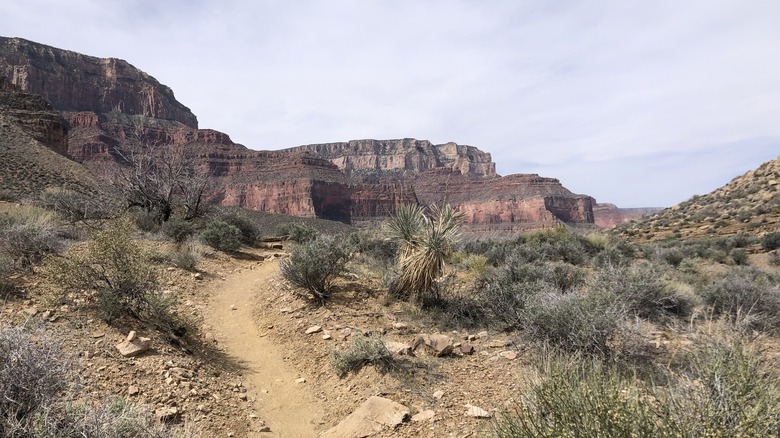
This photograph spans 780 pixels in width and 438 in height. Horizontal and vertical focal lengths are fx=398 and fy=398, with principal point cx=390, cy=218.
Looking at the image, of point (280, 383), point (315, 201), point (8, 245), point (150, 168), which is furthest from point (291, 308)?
point (315, 201)

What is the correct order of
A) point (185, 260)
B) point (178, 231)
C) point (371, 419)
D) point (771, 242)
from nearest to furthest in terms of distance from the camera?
point (371, 419)
point (185, 260)
point (178, 231)
point (771, 242)

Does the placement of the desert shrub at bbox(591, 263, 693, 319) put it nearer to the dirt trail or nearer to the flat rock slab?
the flat rock slab

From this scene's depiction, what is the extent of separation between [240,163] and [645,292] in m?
115

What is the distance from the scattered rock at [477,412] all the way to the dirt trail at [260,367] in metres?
1.86

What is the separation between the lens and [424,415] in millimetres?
4410

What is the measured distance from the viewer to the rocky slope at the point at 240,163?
9650 centimetres

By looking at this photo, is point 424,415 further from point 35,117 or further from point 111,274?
point 35,117

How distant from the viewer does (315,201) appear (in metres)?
108

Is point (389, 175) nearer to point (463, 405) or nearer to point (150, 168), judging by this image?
point (150, 168)

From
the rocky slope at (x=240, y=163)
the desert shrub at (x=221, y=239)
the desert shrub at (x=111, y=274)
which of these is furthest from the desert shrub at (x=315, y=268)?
the rocky slope at (x=240, y=163)

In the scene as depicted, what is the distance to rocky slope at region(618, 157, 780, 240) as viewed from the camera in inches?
939

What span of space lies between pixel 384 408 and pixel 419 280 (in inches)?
144

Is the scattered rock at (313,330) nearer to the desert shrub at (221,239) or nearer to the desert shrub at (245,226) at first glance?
the desert shrub at (221,239)

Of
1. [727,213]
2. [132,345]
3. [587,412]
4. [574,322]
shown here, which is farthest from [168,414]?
[727,213]
